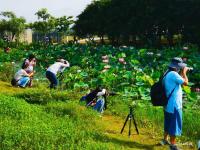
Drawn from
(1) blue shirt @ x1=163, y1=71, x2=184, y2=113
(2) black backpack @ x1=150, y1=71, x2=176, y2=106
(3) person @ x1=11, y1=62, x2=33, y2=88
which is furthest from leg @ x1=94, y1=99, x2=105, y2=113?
(3) person @ x1=11, y1=62, x2=33, y2=88

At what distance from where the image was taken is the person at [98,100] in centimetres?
1254

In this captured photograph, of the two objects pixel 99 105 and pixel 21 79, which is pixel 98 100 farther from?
pixel 21 79

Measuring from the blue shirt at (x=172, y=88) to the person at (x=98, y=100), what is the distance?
9.76 ft

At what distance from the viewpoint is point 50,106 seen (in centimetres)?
1252

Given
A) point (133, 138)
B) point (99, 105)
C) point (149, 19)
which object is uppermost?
point (149, 19)

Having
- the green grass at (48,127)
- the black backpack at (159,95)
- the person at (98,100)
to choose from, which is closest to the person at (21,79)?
the green grass at (48,127)

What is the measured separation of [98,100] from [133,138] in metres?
2.12

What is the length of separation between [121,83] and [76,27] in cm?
4140

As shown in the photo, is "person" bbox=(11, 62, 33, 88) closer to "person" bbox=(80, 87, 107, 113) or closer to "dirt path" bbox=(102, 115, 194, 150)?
"person" bbox=(80, 87, 107, 113)

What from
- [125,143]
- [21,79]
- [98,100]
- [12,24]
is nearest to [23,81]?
[21,79]

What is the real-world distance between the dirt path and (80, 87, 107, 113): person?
0.41 metres

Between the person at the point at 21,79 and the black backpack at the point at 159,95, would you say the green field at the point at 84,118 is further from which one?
the black backpack at the point at 159,95

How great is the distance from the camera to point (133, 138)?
10.8 m

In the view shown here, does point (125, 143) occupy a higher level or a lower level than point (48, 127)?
lower
